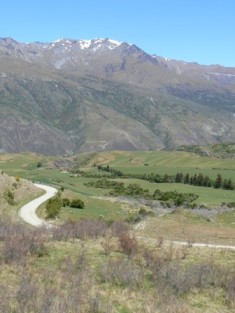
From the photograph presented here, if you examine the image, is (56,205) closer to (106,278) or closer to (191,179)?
(106,278)

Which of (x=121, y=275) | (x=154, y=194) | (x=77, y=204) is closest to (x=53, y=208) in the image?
(x=77, y=204)

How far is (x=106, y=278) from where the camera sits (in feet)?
66.5

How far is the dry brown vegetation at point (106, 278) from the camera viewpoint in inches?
664

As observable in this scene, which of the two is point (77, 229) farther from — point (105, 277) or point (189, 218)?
point (189, 218)

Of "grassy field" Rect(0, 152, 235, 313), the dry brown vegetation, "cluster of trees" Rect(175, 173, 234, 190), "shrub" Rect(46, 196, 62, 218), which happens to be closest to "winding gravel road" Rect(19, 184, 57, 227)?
"shrub" Rect(46, 196, 62, 218)

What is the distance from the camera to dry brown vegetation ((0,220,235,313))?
1688 centimetres

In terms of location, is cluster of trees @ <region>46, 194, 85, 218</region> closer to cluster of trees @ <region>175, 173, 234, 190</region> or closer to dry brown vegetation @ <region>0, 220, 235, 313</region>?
dry brown vegetation @ <region>0, 220, 235, 313</region>

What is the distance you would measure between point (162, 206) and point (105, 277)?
204 feet

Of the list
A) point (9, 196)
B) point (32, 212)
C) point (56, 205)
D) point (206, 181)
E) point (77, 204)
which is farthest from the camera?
point (206, 181)

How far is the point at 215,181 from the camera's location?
5763 inches

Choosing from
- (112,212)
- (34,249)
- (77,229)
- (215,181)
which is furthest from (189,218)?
(215,181)

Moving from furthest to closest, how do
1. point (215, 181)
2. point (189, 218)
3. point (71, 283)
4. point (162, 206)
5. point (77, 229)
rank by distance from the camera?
point (215, 181)
point (162, 206)
point (189, 218)
point (77, 229)
point (71, 283)

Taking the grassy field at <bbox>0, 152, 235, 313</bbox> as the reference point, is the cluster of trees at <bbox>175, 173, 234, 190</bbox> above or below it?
below

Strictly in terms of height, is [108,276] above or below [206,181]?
above
